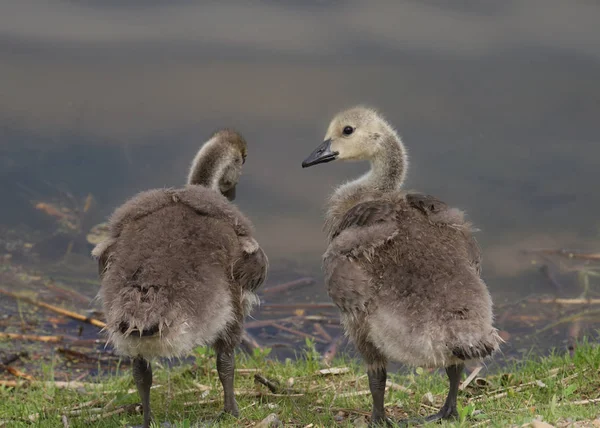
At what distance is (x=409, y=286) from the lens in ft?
17.6

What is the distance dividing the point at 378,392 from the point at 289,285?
374 centimetres

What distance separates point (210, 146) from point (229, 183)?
1.17 feet

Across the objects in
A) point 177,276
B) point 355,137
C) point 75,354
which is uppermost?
point 355,137

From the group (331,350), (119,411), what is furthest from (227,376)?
(331,350)

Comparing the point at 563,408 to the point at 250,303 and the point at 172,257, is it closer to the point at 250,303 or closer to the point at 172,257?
the point at 250,303

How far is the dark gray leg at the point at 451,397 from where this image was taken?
589 cm

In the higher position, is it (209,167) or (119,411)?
(209,167)

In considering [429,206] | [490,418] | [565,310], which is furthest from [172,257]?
[565,310]

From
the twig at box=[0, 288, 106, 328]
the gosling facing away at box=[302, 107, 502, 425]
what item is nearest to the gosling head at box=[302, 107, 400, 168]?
the gosling facing away at box=[302, 107, 502, 425]

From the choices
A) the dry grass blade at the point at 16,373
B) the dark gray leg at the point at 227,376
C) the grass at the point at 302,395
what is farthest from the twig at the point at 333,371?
the dry grass blade at the point at 16,373

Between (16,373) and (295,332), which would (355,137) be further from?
(16,373)

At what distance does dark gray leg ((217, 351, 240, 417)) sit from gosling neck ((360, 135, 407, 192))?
1507mm

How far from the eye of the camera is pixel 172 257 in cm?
561

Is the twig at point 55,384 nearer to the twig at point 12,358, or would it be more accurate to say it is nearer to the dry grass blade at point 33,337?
the twig at point 12,358
